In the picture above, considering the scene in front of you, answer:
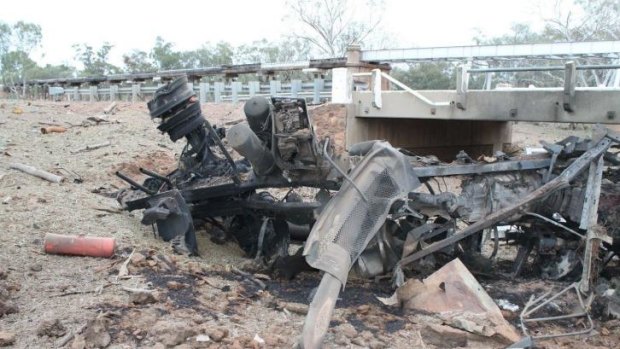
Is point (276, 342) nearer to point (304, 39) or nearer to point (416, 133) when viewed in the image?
point (416, 133)

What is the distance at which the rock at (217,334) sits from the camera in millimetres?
4590

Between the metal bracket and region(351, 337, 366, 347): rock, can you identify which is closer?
region(351, 337, 366, 347): rock

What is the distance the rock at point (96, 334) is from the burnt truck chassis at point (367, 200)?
5.04 feet

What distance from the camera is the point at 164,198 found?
7469 mm

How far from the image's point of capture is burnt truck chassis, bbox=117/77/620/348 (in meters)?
5.86

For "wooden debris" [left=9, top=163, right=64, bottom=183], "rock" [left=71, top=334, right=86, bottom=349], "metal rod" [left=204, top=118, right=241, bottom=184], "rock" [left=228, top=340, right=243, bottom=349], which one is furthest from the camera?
"wooden debris" [left=9, top=163, right=64, bottom=183]

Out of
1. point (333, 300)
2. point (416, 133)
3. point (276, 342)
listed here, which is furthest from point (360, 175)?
point (416, 133)

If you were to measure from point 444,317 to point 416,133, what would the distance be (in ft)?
37.2

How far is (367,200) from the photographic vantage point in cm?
577

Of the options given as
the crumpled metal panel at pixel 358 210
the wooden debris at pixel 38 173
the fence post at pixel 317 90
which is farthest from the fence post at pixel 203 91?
the crumpled metal panel at pixel 358 210

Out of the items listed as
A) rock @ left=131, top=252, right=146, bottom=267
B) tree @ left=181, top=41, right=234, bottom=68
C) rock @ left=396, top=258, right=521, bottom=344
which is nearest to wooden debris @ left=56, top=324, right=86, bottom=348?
rock @ left=131, top=252, right=146, bottom=267

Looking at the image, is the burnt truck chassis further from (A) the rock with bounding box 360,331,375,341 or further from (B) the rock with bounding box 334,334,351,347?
(A) the rock with bounding box 360,331,375,341

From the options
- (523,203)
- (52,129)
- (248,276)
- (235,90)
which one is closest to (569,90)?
(523,203)

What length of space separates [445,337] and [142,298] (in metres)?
2.50
